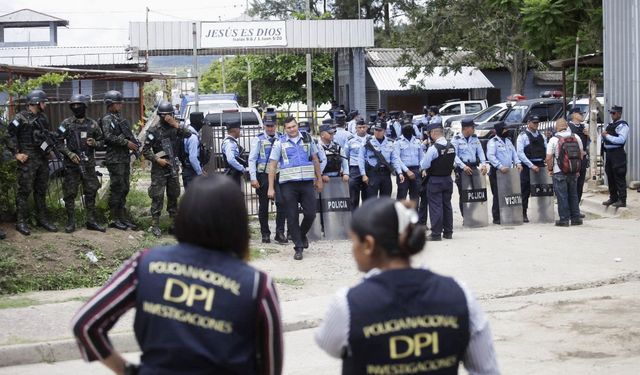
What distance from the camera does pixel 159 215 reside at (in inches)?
527

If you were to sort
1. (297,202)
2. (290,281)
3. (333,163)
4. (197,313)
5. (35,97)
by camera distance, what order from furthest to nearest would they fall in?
(333,163) < (297,202) < (35,97) < (290,281) < (197,313)

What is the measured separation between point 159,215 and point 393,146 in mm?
3864

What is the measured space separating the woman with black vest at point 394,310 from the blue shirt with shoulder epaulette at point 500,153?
41.3 feet

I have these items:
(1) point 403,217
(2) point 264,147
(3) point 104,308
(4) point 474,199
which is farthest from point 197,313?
(4) point 474,199

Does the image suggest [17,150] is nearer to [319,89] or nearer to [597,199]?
[597,199]

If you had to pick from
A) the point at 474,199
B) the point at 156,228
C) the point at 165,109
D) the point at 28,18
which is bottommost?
the point at 156,228

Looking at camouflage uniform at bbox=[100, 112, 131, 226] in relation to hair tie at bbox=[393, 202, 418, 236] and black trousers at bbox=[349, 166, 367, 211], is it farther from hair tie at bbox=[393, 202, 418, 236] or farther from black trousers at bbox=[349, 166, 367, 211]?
hair tie at bbox=[393, 202, 418, 236]

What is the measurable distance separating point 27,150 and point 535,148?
27.2 feet

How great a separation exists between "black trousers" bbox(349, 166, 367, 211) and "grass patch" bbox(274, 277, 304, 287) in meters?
3.91

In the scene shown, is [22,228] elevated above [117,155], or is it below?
below

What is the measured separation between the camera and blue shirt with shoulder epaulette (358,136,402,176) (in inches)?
581

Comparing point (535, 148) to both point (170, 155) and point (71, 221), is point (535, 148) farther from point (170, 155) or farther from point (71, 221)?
point (71, 221)

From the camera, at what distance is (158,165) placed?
1330 cm

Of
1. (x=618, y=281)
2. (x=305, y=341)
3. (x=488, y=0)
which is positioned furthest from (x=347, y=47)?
(x=305, y=341)
